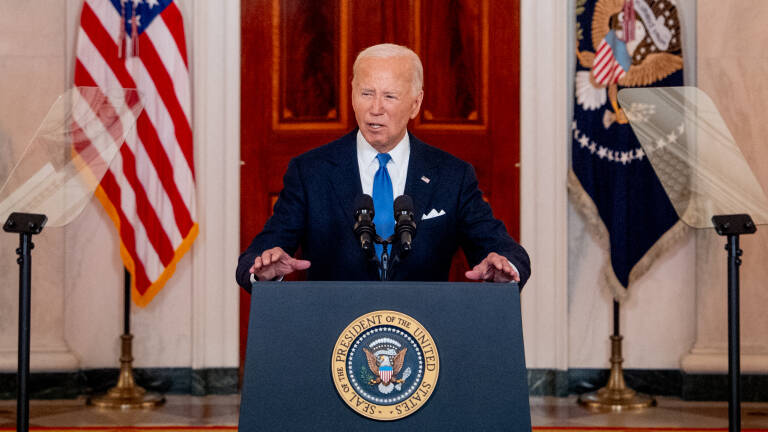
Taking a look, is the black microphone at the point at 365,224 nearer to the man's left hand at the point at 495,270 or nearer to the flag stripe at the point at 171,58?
the man's left hand at the point at 495,270

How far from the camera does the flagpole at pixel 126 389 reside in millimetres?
4648

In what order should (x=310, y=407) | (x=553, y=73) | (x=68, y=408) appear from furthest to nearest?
1. (x=553, y=73)
2. (x=68, y=408)
3. (x=310, y=407)

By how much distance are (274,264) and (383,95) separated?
657 mm

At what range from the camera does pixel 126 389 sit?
4711 millimetres

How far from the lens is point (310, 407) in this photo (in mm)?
1683

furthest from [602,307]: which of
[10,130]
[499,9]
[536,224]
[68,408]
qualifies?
[10,130]

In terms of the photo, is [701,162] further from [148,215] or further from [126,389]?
[126,389]

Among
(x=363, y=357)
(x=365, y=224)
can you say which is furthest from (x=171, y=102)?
(x=363, y=357)

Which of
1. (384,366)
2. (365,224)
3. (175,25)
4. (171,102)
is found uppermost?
(175,25)

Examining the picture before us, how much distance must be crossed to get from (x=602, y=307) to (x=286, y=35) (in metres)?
2.42

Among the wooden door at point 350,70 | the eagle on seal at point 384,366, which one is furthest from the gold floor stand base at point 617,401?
the eagle on seal at point 384,366

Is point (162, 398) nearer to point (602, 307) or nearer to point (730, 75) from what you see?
point (602, 307)

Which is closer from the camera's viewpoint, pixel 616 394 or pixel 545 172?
pixel 616 394

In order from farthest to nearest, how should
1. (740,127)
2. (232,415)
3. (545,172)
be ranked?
(545,172), (740,127), (232,415)
